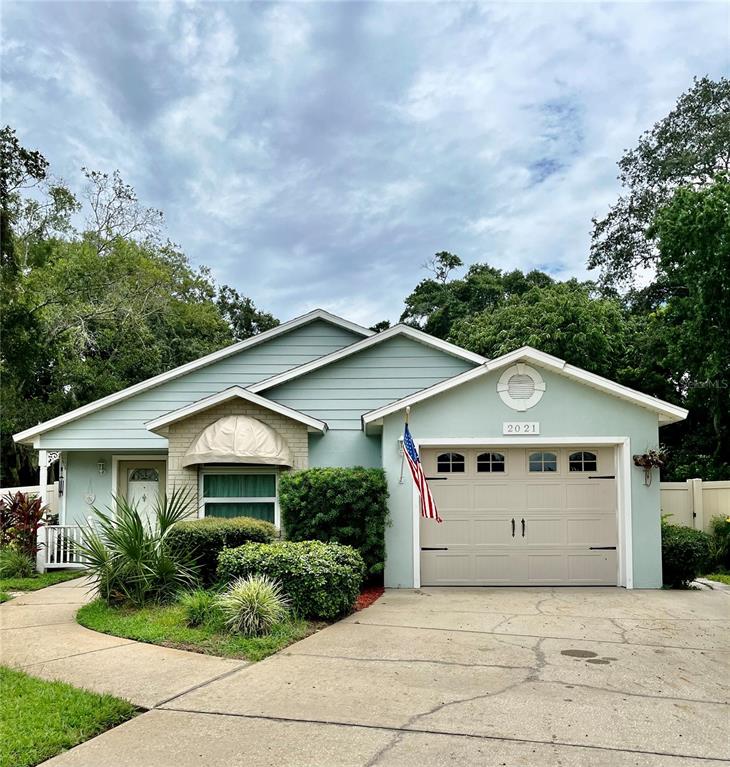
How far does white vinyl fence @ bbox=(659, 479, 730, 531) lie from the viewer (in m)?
15.3

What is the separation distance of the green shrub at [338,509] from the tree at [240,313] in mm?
31903

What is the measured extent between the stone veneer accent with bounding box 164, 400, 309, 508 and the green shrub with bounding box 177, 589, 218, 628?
4627 mm

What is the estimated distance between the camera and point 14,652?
24.3 feet

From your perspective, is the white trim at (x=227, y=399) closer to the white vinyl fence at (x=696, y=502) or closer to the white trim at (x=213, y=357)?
the white trim at (x=213, y=357)

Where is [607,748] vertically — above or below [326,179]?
below

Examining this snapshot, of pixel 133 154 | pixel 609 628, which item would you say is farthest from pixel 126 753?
pixel 133 154

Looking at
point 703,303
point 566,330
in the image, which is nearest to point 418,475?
point 703,303

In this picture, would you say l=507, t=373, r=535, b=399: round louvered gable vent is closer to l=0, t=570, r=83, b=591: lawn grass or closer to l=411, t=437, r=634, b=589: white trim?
l=411, t=437, r=634, b=589: white trim

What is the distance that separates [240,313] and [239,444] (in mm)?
31564

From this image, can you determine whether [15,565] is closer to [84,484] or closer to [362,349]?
[84,484]

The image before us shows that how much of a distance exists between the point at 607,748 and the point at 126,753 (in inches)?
131

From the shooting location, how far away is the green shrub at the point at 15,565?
1365cm

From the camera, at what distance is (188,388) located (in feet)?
52.5

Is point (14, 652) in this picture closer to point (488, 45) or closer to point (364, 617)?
point (364, 617)
